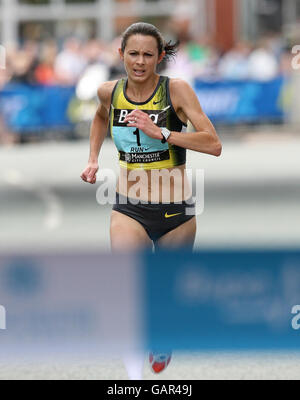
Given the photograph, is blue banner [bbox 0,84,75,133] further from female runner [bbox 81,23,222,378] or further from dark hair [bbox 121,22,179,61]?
dark hair [bbox 121,22,179,61]

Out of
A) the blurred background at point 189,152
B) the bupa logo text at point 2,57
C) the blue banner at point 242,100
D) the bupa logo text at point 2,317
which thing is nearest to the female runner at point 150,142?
the bupa logo text at point 2,317

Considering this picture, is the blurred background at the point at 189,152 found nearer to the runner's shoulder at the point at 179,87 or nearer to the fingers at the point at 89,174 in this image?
the fingers at the point at 89,174

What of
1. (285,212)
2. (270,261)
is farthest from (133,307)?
(285,212)

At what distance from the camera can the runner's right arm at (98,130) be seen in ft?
17.7

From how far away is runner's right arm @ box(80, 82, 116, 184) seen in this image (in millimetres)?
5398

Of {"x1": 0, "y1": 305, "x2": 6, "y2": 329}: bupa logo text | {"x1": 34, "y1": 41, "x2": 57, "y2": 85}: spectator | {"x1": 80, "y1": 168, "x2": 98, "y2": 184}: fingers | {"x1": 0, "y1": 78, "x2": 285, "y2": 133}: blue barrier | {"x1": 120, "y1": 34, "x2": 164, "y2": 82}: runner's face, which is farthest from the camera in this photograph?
{"x1": 34, "y1": 41, "x2": 57, "y2": 85}: spectator

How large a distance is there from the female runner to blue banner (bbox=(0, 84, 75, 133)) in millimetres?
16329

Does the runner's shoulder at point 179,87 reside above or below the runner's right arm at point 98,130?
above

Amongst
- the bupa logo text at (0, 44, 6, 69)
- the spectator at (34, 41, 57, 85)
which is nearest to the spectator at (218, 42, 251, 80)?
the spectator at (34, 41, 57, 85)

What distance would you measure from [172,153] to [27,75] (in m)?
17.1

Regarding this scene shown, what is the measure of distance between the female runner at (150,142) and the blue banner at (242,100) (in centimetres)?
1764

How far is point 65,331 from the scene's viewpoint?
4340 millimetres

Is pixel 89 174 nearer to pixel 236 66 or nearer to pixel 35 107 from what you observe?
pixel 35 107

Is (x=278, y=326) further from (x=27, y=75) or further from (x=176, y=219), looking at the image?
(x=27, y=75)
